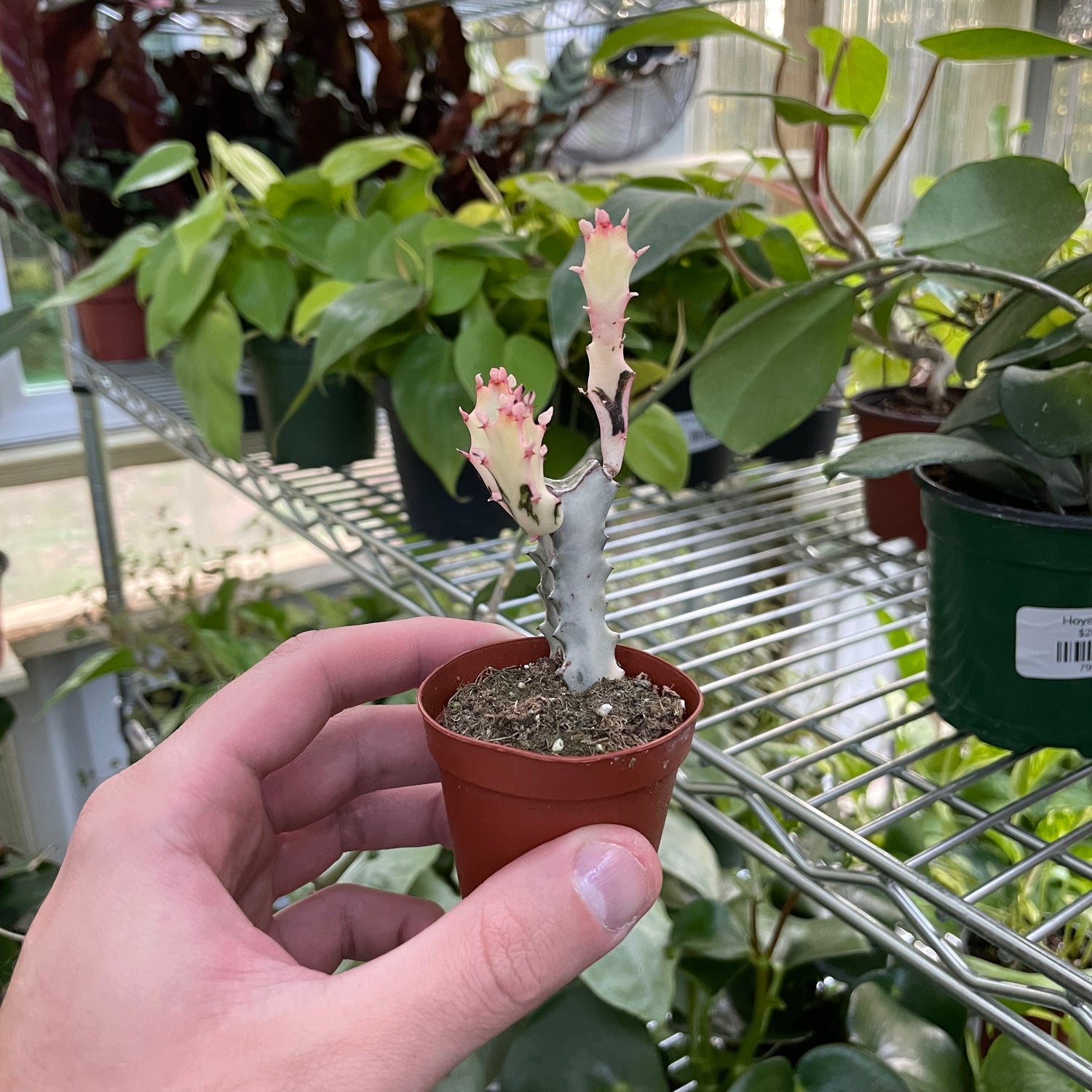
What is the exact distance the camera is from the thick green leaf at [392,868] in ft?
2.21

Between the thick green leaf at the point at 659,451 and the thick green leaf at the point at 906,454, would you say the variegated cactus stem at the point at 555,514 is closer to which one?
the thick green leaf at the point at 906,454

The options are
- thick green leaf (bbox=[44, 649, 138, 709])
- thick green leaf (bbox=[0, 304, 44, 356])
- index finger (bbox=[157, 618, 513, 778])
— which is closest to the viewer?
index finger (bbox=[157, 618, 513, 778])

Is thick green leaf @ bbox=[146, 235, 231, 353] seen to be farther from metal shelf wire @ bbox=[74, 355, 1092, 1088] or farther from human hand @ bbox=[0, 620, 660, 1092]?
human hand @ bbox=[0, 620, 660, 1092]

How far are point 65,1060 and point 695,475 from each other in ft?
2.18

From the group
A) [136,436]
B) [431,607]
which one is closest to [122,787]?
[431,607]

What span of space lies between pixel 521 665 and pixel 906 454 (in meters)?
0.19

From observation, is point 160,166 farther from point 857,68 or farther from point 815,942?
point 815,942

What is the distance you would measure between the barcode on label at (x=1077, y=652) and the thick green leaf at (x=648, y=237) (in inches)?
10.8

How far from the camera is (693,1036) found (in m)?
0.64

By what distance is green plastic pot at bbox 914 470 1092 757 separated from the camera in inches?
16.8

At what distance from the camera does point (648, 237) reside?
1.77 ft

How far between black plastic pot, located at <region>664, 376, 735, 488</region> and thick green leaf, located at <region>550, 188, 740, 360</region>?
0.25 metres

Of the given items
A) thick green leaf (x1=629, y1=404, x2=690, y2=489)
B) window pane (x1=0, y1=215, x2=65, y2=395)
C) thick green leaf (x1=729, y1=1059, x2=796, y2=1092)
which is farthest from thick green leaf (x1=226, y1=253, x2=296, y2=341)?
window pane (x1=0, y1=215, x2=65, y2=395)

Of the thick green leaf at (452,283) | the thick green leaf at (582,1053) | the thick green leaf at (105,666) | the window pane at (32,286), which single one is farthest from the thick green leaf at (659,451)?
the window pane at (32,286)
